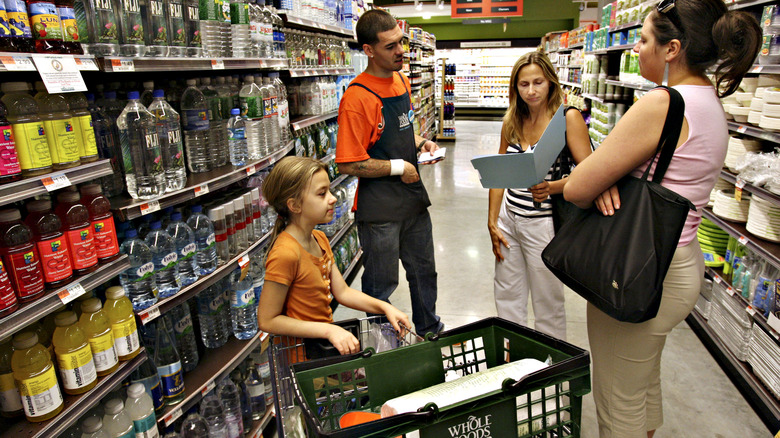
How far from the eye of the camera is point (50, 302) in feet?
4.88

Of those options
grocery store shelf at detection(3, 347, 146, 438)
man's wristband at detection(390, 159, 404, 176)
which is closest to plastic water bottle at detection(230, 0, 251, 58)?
man's wristband at detection(390, 159, 404, 176)

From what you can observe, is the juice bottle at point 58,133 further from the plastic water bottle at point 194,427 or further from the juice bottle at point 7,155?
the plastic water bottle at point 194,427

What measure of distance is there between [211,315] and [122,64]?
1332 mm

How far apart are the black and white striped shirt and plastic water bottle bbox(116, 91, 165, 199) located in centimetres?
161

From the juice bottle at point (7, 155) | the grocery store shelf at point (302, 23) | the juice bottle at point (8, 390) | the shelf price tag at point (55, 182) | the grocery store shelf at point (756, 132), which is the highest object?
the grocery store shelf at point (302, 23)

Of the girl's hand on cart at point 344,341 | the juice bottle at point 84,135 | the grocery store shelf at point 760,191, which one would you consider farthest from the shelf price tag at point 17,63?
the grocery store shelf at point 760,191

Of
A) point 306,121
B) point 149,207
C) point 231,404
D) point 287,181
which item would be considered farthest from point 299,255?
point 306,121

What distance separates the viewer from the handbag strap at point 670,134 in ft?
4.52

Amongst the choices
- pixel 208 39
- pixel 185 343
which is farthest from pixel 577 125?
pixel 185 343

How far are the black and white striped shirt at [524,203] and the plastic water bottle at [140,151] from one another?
1607 mm

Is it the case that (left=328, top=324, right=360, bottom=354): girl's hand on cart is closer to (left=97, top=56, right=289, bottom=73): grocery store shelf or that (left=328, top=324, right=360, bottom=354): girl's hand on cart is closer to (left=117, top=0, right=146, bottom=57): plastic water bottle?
(left=97, top=56, right=289, bottom=73): grocery store shelf

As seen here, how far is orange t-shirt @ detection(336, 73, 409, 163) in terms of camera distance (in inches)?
103

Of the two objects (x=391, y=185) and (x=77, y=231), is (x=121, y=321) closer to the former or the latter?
(x=77, y=231)

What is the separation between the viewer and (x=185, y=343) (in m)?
2.37
